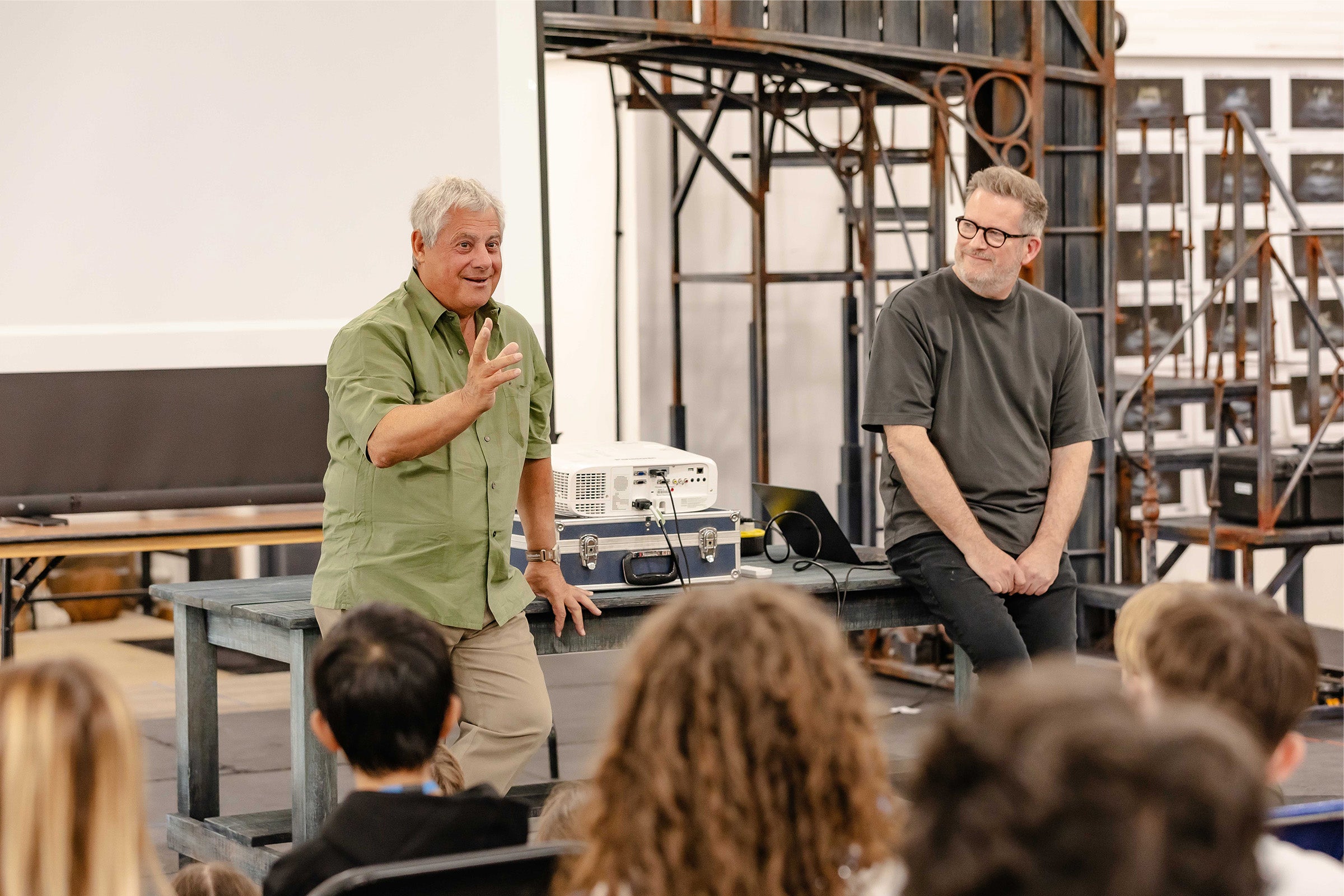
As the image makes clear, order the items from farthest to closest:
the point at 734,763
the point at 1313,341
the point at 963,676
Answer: the point at 1313,341
the point at 963,676
the point at 734,763

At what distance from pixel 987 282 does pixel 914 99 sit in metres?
3.98

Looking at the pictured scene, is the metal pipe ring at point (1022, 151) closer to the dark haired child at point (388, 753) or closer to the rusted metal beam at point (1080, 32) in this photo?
the rusted metal beam at point (1080, 32)

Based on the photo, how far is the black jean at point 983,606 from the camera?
11.8 ft

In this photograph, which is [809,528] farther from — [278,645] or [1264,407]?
[1264,407]

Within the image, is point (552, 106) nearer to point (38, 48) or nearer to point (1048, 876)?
point (38, 48)

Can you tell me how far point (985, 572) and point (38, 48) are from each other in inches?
151

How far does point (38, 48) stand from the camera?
5.48m

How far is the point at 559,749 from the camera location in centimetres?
584

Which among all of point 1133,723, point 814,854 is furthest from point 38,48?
point 1133,723

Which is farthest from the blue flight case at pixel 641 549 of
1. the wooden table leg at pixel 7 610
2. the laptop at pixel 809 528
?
the wooden table leg at pixel 7 610

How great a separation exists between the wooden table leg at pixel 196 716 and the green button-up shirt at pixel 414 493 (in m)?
0.74

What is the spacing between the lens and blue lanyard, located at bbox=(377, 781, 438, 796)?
2012mm

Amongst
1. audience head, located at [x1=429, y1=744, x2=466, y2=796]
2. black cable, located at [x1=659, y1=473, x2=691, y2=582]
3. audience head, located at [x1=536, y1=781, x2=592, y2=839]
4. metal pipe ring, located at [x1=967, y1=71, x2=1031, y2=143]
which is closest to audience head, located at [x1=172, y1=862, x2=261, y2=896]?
audience head, located at [x1=536, y1=781, x2=592, y2=839]

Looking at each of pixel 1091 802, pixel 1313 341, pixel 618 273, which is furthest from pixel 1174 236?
pixel 1091 802
